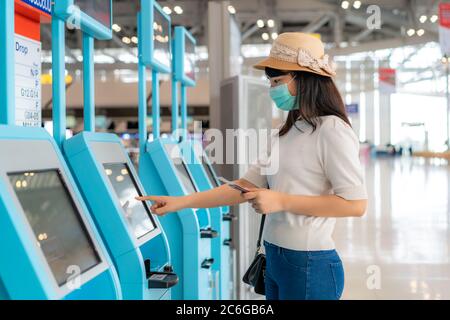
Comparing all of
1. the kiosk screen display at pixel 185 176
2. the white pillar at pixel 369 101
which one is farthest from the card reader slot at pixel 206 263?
the white pillar at pixel 369 101

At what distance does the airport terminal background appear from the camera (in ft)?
13.5

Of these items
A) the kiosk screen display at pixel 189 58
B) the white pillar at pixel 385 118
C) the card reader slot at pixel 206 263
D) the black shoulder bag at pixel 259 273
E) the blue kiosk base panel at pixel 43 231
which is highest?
the white pillar at pixel 385 118

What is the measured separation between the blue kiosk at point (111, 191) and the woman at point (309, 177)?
0.44m

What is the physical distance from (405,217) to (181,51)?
550 centimetres

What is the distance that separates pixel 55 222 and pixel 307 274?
29.4 inches

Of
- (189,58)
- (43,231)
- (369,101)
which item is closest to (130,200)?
(43,231)

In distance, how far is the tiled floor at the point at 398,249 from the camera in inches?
175

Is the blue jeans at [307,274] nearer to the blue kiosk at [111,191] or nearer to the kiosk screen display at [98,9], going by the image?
the blue kiosk at [111,191]

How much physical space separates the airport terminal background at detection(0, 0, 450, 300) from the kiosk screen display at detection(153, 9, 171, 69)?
172 millimetres

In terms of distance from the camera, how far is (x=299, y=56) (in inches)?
61.5

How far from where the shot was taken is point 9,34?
5.14ft

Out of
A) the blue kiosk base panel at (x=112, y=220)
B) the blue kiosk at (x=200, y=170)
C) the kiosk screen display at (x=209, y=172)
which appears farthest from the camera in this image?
the kiosk screen display at (x=209, y=172)

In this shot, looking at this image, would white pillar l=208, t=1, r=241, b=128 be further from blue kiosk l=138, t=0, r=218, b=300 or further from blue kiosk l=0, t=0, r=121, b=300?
blue kiosk l=0, t=0, r=121, b=300

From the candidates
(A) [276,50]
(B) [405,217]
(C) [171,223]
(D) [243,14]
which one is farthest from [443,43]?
(A) [276,50]
